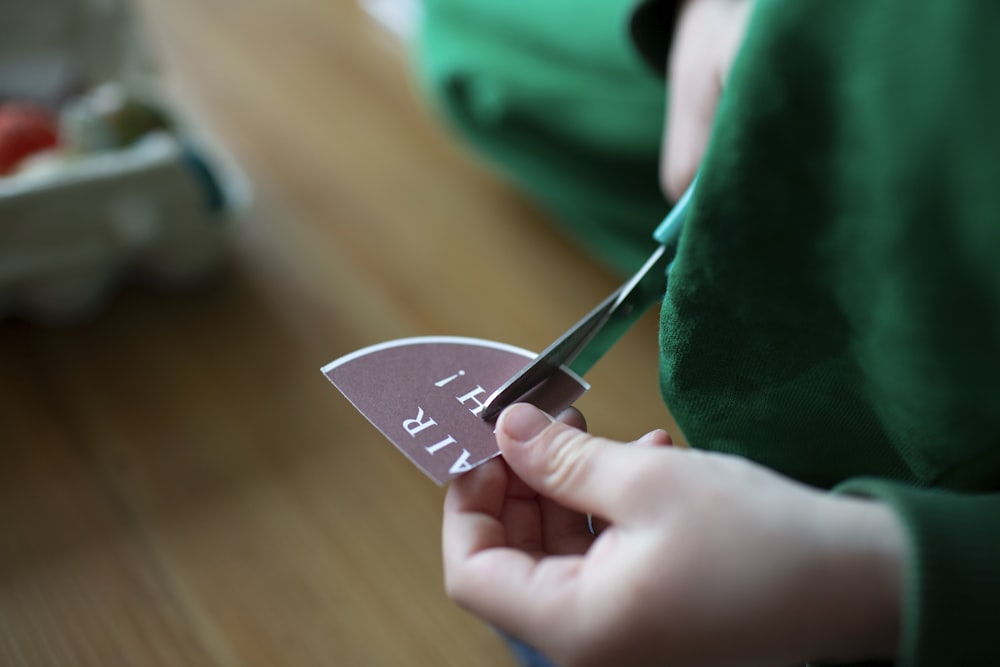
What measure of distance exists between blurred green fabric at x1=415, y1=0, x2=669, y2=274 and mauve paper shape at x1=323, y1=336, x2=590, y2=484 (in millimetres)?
342

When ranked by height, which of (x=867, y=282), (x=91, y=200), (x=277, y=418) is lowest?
(x=277, y=418)

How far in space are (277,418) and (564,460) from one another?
364 millimetres

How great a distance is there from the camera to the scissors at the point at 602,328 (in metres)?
0.35

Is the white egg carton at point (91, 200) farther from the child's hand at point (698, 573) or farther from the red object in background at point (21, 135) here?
the child's hand at point (698, 573)

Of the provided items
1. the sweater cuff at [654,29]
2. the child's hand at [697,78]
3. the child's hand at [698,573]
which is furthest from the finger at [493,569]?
the sweater cuff at [654,29]

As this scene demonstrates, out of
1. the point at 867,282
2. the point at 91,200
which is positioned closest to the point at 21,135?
the point at 91,200

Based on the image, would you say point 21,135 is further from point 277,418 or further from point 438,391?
point 438,391

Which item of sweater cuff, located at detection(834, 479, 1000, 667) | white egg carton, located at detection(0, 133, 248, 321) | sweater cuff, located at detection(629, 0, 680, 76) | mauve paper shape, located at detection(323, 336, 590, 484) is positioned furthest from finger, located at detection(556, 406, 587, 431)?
white egg carton, located at detection(0, 133, 248, 321)

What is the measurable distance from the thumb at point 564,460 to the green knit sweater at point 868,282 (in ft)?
0.23

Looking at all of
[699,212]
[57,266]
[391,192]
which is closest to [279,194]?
[391,192]

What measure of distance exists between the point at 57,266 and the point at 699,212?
49cm

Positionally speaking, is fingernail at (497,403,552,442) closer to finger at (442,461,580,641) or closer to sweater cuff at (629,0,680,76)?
finger at (442,461,580,641)

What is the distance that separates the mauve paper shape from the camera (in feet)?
1.09

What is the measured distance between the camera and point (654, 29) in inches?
23.0
